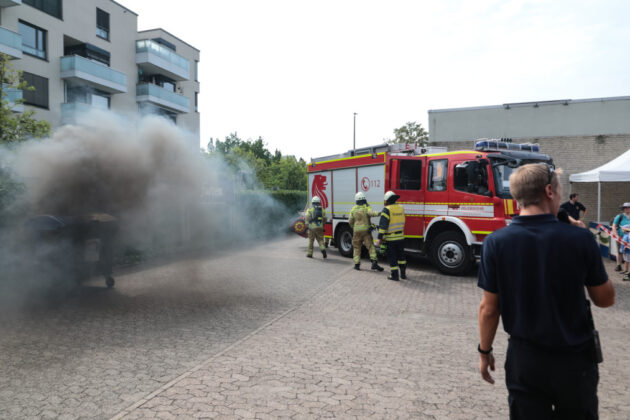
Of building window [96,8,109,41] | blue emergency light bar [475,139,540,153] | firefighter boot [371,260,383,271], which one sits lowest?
firefighter boot [371,260,383,271]

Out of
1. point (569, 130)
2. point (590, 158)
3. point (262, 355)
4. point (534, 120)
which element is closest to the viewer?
point (262, 355)

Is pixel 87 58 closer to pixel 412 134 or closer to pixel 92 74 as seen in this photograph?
pixel 92 74

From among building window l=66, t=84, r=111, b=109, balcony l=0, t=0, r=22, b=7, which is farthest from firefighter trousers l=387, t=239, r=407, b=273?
building window l=66, t=84, r=111, b=109

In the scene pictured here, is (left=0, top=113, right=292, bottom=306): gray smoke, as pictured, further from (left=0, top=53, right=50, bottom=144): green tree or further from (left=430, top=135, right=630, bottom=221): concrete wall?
(left=430, top=135, right=630, bottom=221): concrete wall

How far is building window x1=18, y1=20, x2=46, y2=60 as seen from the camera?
21406 mm

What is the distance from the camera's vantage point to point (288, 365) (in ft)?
13.6

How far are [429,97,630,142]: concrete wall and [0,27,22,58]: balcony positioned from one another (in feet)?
62.2

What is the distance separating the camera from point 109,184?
28.9 ft

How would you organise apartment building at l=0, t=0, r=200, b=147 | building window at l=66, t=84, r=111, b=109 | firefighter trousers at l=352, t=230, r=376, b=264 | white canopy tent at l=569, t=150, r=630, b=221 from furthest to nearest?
building window at l=66, t=84, r=111, b=109 → apartment building at l=0, t=0, r=200, b=147 → white canopy tent at l=569, t=150, r=630, b=221 → firefighter trousers at l=352, t=230, r=376, b=264

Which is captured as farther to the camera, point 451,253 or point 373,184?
point 373,184

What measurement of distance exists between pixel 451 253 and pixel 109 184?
7.25 metres

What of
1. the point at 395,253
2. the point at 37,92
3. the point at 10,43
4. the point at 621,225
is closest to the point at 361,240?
the point at 395,253

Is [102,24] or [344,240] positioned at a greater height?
[102,24]

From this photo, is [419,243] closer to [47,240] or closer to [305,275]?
[305,275]
